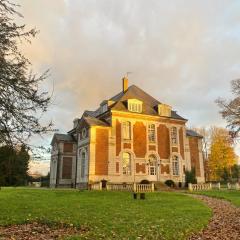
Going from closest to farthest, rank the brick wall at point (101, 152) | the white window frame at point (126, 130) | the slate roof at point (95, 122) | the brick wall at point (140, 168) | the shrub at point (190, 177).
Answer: the brick wall at point (101, 152)
the slate roof at point (95, 122)
the brick wall at point (140, 168)
the white window frame at point (126, 130)
the shrub at point (190, 177)

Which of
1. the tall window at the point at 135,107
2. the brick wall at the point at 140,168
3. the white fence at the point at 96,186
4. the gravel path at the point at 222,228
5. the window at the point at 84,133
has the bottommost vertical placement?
the gravel path at the point at 222,228

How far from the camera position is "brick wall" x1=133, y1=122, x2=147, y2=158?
1608 inches

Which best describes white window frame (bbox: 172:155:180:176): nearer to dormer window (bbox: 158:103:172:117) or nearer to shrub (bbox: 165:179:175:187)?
shrub (bbox: 165:179:175:187)

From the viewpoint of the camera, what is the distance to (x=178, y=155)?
4350 cm

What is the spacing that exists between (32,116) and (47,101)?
64 centimetres

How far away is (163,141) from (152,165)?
3.69 metres

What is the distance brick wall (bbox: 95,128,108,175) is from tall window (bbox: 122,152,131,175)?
8.05ft

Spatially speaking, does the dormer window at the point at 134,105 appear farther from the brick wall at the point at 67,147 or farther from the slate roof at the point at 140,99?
the brick wall at the point at 67,147

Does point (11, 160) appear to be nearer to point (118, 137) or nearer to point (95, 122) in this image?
point (95, 122)

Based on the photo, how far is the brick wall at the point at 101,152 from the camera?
38281 mm

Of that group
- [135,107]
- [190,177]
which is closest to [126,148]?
[135,107]

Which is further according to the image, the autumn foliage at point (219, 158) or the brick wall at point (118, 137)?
the autumn foliage at point (219, 158)

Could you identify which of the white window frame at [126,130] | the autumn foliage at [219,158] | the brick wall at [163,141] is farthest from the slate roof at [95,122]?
the autumn foliage at [219,158]

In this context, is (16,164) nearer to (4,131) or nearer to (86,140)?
(4,131)
